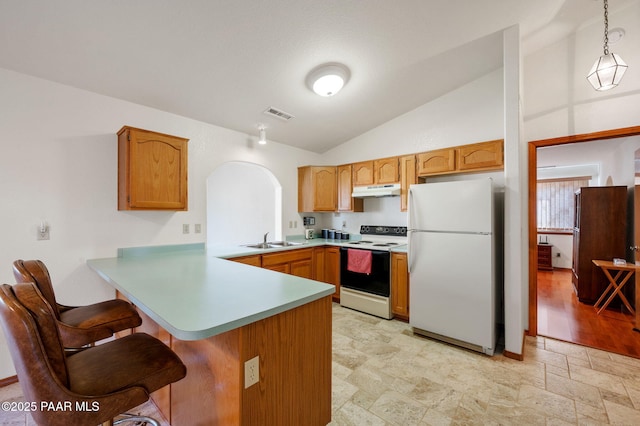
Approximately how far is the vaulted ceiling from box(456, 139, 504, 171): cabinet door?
33.0 inches

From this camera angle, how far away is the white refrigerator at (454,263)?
2.43 m

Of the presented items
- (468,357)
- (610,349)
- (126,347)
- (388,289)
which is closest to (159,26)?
(126,347)

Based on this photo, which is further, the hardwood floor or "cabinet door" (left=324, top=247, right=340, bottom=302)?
"cabinet door" (left=324, top=247, right=340, bottom=302)

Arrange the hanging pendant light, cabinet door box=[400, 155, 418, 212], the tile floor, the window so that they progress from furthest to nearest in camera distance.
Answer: the window → cabinet door box=[400, 155, 418, 212] → the hanging pendant light → the tile floor

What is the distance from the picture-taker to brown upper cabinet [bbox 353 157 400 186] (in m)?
3.65

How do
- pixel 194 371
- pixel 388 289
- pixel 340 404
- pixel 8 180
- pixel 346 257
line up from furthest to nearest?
pixel 346 257
pixel 388 289
pixel 8 180
pixel 340 404
pixel 194 371

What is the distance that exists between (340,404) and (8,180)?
2.94 meters

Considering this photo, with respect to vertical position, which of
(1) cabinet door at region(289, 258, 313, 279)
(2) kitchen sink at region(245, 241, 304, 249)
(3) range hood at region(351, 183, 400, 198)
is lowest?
(1) cabinet door at region(289, 258, 313, 279)

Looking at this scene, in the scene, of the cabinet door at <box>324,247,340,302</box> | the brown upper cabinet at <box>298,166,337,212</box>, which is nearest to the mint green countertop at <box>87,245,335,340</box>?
the cabinet door at <box>324,247,340,302</box>

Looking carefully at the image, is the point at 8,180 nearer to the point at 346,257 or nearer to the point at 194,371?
the point at 194,371

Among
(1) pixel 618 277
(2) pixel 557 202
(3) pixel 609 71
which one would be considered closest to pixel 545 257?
(2) pixel 557 202

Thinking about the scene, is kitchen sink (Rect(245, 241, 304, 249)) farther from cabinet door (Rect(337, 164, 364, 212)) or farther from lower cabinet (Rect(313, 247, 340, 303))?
cabinet door (Rect(337, 164, 364, 212))

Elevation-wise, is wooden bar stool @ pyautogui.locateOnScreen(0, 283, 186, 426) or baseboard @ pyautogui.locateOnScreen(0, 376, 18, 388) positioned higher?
wooden bar stool @ pyautogui.locateOnScreen(0, 283, 186, 426)

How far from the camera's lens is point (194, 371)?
1.33 meters
